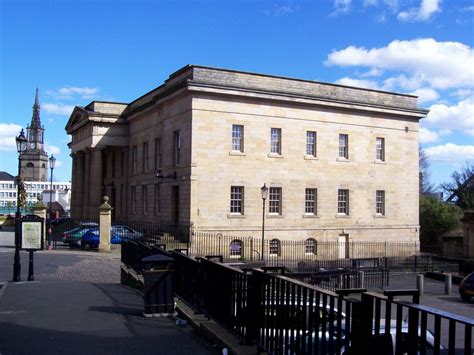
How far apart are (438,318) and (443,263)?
3482cm

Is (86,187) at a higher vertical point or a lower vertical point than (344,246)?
higher

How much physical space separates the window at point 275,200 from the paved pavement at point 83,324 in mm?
22801

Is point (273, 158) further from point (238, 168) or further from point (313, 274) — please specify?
point (313, 274)

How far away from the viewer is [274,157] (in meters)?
37.1

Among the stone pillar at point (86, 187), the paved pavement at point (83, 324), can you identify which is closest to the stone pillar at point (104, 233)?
the stone pillar at point (86, 187)

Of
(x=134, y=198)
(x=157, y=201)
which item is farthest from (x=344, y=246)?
(x=134, y=198)

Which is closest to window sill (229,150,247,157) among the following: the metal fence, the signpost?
the signpost

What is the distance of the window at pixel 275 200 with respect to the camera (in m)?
37.2

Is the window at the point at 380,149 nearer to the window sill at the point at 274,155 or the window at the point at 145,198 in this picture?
the window sill at the point at 274,155

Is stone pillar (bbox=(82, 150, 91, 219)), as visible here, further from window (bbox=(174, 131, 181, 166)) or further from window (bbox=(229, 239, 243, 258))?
window (bbox=(229, 239, 243, 258))

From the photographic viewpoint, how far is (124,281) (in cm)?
1633

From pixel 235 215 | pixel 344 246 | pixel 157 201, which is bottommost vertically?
pixel 344 246

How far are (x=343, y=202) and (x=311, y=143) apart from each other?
5228 mm

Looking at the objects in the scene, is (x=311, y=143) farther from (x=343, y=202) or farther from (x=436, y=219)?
(x=436, y=219)
